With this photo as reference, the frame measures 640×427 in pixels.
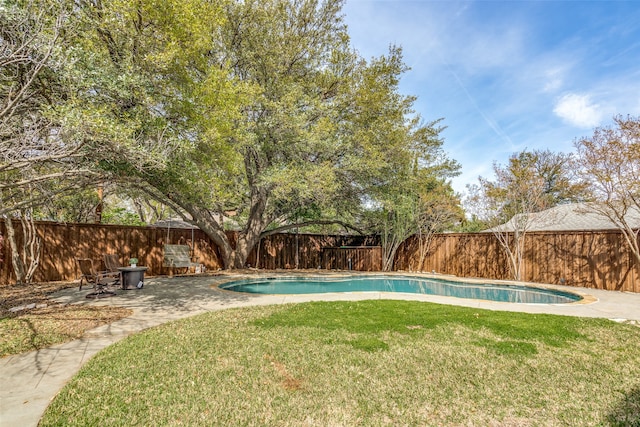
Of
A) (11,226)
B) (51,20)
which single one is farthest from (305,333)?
(11,226)

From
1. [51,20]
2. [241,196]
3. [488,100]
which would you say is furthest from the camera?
[488,100]

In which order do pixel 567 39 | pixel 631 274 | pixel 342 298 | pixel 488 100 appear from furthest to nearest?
pixel 488 100, pixel 567 39, pixel 631 274, pixel 342 298

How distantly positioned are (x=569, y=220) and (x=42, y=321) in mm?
19166

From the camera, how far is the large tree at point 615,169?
935 centimetres

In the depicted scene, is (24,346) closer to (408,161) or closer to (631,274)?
(408,161)

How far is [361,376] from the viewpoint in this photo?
11.8ft

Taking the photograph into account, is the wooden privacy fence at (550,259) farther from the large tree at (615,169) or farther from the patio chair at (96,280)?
the patio chair at (96,280)

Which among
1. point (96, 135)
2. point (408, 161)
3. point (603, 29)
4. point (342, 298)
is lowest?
point (342, 298)

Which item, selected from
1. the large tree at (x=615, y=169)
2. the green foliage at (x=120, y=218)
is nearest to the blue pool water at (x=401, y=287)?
the large tree at (x=615, y=169)

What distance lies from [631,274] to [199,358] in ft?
40.5

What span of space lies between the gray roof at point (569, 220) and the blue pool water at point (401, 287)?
300cm

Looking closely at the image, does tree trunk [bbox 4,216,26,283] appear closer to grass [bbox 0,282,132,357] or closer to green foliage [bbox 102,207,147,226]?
grass [bbox 0,282,132,357]

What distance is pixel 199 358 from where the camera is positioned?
13.1 feet

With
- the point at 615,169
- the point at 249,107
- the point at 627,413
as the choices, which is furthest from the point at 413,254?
the point at 627,413
